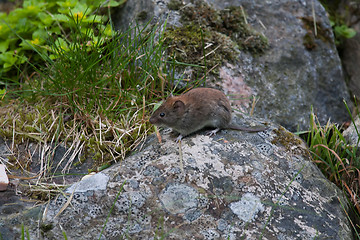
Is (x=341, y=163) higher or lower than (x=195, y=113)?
lower

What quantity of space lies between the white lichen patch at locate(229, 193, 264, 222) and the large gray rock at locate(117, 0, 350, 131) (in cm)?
215

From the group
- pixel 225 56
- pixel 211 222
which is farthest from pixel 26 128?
pixel 225 56

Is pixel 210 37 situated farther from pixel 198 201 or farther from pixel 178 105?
pixel 198 201

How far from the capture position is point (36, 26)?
19.2 ft

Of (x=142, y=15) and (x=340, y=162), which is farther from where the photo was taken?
(x=142, y=15)

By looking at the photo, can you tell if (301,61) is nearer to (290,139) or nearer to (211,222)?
(290,139)

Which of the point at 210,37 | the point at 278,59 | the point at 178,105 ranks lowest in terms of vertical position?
the point at 278,59

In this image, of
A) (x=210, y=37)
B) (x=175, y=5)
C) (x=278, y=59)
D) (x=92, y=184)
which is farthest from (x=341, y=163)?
(x=175, y=5)

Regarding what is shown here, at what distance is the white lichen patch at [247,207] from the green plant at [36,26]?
126 inches

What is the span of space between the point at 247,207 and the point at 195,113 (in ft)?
4.32

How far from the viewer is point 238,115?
481cm

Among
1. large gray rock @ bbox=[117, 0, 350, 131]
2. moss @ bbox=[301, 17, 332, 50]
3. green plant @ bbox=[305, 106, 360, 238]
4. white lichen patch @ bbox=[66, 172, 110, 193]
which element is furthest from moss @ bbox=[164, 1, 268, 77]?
white lichen patch @ bbox=[66, 172, 110, 193]

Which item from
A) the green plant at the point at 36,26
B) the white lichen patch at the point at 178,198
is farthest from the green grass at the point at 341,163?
the green plant at the point at 36,26

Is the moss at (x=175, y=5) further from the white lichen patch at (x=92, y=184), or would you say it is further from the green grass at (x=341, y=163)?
the white lichen patch at (x=92, y=184)
